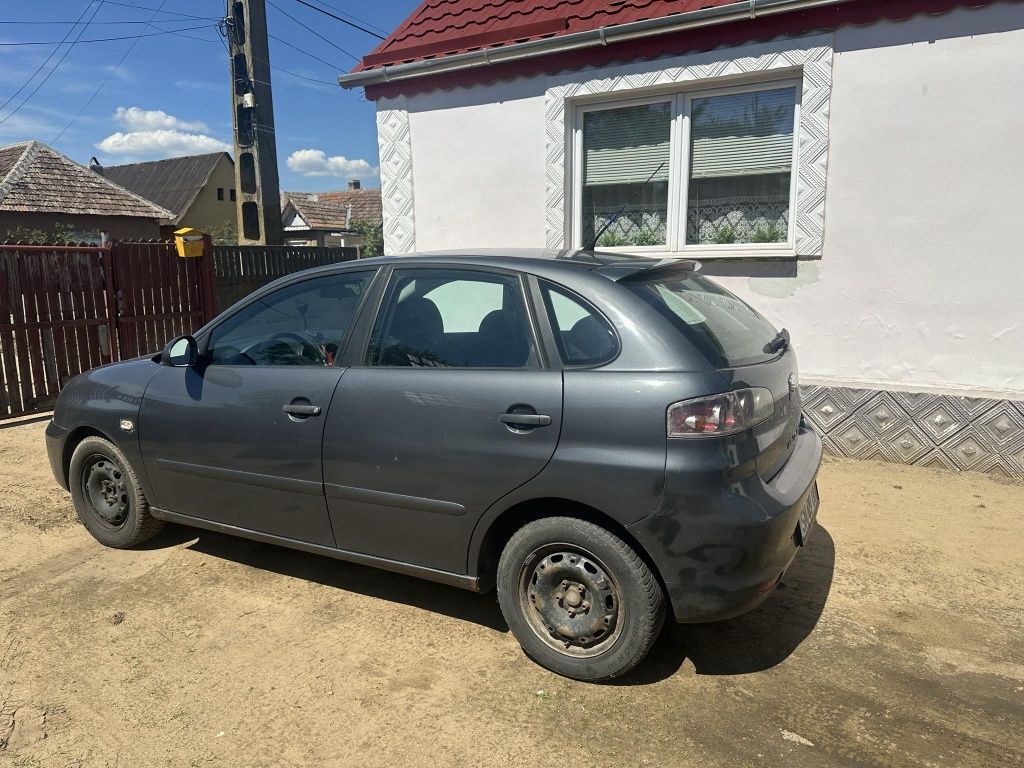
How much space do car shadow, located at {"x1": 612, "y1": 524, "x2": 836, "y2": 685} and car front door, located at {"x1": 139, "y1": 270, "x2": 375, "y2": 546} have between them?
1596 mm

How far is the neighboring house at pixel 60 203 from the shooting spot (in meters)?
20.3

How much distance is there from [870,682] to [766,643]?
430 millimetres

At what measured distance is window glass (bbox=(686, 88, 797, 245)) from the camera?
596cm

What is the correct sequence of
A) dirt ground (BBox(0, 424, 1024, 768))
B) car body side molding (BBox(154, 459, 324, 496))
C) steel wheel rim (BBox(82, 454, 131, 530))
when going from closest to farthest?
dirt ground (BBox(0, 424, 1024, 768))
car body side molding (BBox(154, 459, 324, 496))
steel wheel rim (BBox(82, 454, 131, 530))

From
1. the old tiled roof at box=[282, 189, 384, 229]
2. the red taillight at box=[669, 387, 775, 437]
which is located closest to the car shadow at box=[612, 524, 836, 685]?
the red taillight at box=[669, 387, 775, 437]

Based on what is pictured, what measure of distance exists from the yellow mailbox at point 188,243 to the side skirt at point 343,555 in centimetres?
641

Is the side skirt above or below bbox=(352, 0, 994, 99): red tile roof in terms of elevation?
below

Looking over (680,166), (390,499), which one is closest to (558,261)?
(390,499)

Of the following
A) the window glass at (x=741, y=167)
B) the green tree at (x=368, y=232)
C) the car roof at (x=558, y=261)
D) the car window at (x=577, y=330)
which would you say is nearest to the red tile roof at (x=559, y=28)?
the window glass at (x=741, y=167)

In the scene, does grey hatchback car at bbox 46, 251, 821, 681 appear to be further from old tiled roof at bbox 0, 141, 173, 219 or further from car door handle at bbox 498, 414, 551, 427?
old tiled roof at bbox 0, 141, 173, 219

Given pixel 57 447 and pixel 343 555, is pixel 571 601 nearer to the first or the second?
pixel 343 555

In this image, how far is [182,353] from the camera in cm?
385

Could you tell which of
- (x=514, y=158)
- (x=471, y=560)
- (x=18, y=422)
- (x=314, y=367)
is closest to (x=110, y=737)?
(x=471, y=560)

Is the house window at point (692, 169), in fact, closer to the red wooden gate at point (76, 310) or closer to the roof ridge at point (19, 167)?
the red wooden gate at point (76, 310)
